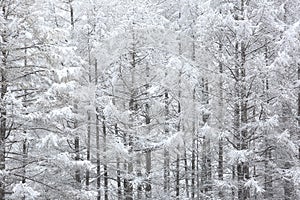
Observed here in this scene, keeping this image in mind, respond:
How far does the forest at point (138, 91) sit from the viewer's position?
11.9m

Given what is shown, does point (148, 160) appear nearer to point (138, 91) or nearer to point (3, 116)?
point (138, 91)

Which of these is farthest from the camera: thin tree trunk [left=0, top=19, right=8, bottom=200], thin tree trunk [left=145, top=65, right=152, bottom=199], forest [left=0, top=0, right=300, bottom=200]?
thin tree trunk [left=145, top=65, right=152, bottom=199]

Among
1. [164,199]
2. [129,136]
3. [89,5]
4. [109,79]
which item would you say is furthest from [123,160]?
[89,5]

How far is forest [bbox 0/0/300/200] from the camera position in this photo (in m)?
11.9

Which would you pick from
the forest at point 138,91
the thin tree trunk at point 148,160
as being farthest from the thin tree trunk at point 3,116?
the thin tree trunk at point 148,160

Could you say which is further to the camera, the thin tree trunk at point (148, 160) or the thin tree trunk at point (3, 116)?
the thin tree trunk at point (148, 160)

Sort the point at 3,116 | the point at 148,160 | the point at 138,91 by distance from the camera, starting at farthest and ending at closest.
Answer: the point at 138,91 → the point at 148,160 → the point at 3,116

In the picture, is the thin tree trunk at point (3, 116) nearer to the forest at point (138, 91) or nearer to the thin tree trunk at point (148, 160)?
the forest at point (138, 91)

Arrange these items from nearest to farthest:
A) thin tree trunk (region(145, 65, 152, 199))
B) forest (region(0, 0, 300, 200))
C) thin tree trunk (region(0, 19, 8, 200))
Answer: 1. thin tree trunk (region(0, 19, 8, 200))
2. forest (region(0, 0, 300, 200))
3. thin tree trunk (region(145, 65, 152, 199))

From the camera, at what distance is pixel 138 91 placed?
59.2 ft

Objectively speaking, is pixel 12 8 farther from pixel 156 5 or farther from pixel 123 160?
pixel 156 5

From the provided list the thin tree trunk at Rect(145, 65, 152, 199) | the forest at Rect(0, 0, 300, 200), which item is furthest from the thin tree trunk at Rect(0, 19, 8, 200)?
the thin tree trunk at Rect(145, 65, 152, 199)

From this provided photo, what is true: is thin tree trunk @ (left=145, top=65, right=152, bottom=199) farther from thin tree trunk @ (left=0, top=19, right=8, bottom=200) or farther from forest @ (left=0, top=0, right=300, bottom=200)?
thin tree trunk @ (left=0, top=19, right=8, bottom=200)

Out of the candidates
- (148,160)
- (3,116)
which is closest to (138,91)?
(148,160)
